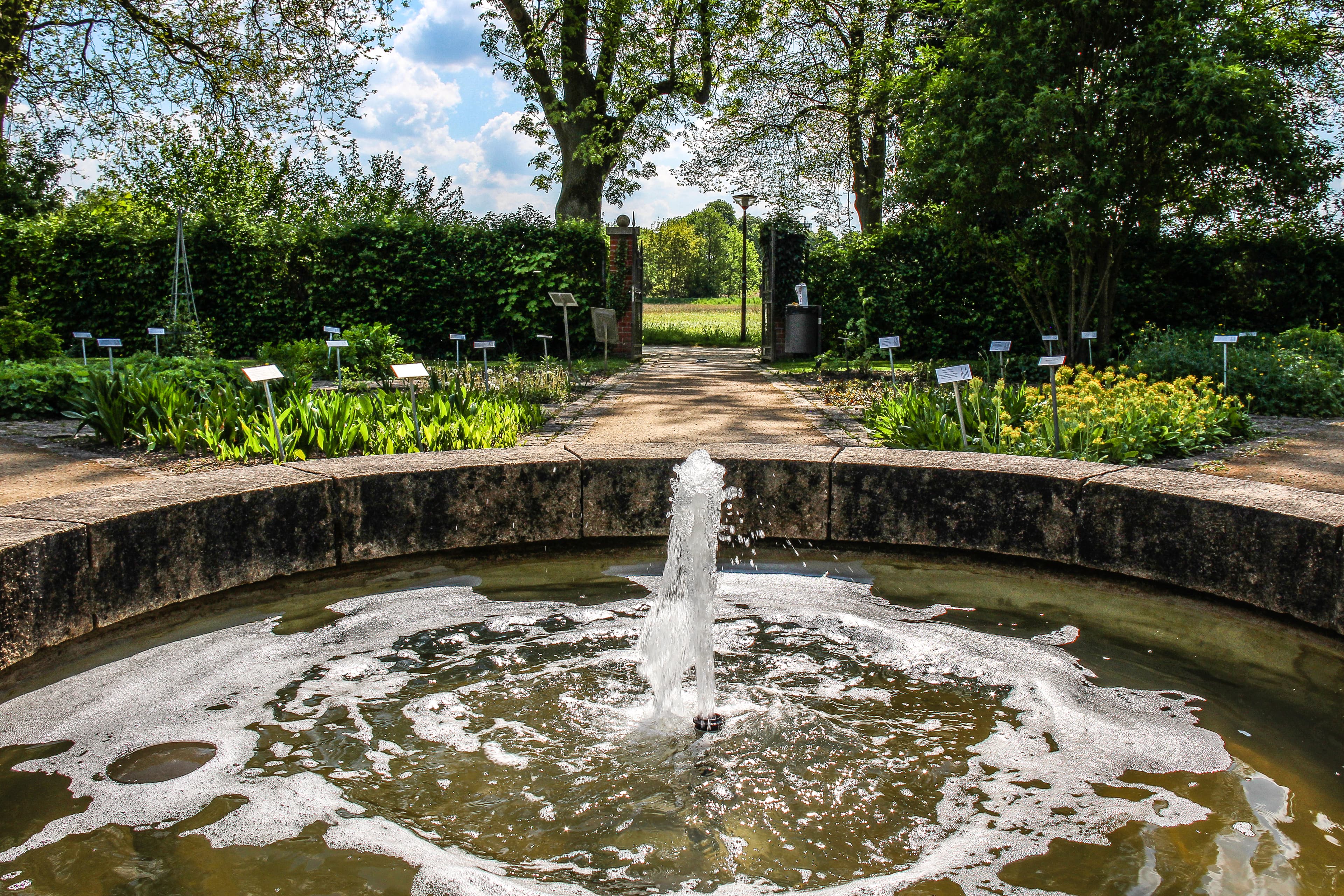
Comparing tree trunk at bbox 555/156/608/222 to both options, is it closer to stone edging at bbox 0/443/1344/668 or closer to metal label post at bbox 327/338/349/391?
metal label post at bbox 327/338/349/391

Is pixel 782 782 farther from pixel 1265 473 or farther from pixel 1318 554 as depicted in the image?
pixel 1265 473

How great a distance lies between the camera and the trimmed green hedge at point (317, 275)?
1524cm

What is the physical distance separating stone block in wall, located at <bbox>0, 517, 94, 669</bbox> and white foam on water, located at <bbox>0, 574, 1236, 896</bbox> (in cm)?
15

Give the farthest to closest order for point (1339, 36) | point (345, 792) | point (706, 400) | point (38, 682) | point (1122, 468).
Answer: point (1339, 36), point (706, 400), point (1122, 468), point (38, 682), point (345, 792)

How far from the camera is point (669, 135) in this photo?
71.8 feet

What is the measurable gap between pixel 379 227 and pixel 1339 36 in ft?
52.6

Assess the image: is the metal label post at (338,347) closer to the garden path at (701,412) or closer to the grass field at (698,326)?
the garden path at (701,412)

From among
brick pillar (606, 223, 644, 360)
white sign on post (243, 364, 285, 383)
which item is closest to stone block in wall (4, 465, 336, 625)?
white sign on post (243, 364, 285, 383)

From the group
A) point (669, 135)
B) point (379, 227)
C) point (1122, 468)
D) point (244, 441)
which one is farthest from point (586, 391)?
point (669, 135)

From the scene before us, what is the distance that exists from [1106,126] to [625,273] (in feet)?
25.8

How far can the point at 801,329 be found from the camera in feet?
51.2

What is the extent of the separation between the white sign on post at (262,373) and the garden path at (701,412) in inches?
65.7

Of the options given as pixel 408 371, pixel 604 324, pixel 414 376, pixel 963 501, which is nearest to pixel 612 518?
pixel 963 501

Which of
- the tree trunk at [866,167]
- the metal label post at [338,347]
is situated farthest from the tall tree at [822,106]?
the metal label post at [338,347]
